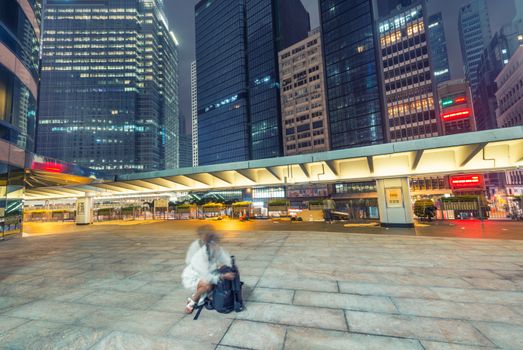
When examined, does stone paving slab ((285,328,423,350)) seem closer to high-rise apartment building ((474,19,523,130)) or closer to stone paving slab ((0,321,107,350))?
stone paving slab ((0,321,107,350))

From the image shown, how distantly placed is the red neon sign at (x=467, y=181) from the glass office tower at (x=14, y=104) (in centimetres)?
7392

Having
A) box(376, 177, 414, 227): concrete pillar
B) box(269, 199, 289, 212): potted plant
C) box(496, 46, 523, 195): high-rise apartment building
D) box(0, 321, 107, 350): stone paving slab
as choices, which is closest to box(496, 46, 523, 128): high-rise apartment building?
box(496, 46, 523, 195): high-rise apartment building

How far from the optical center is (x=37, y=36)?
1831 cm

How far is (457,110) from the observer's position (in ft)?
213

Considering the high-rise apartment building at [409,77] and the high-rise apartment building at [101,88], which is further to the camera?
the high-rise apartment building at [101,88]

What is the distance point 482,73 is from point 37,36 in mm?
183269

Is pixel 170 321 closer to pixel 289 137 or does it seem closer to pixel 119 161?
pixel 289 137

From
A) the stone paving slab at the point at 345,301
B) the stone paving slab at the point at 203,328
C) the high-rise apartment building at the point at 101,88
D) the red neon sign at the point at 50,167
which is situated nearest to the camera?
the stone paving slab at the point at 203,328

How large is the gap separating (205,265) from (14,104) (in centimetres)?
1917

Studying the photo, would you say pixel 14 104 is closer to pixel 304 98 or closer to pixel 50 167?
pixel 50 167

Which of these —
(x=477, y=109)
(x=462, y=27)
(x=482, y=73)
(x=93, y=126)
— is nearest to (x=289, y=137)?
(x=93, y=126)

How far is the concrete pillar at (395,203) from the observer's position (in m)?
14.4

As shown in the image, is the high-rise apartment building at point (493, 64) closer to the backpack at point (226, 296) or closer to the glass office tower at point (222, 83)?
the glass office tower at point (222, 83)

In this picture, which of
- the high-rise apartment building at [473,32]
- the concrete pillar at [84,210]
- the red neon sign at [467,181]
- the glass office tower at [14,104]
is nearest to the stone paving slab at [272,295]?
the glass office tower at [14,104]
